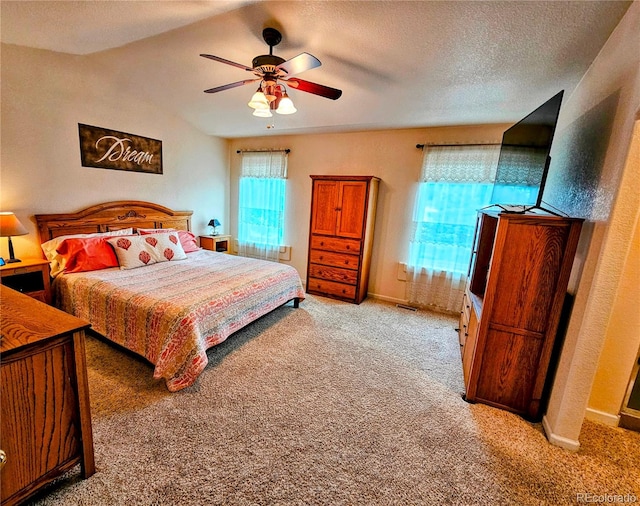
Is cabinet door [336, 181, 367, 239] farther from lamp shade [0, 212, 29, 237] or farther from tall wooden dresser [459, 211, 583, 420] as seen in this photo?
lamp shade [0, 212, 29, 237]

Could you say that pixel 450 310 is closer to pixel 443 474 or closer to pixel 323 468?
pixel 443 474

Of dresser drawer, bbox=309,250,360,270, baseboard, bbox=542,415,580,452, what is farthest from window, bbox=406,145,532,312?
baseboard, bbox=542,415,580,452

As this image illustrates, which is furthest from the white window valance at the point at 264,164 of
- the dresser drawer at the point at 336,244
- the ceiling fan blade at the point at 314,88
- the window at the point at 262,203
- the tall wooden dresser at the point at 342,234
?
the ceiling fan blade at the point at 314,88

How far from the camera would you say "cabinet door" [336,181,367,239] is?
3741mm

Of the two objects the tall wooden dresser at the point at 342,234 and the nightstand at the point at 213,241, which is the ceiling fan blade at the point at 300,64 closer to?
the tall wooden dresser at the point at 342,234

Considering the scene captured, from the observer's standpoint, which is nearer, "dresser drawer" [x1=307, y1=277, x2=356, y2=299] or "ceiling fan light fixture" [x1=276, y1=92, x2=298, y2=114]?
"ceiling fan light fixture" [x1=276, y1=92, x2=298, y2=114]

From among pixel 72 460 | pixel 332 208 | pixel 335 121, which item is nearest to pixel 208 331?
pixel 72 460

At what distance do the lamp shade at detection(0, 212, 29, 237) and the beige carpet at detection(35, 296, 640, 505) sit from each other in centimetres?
121

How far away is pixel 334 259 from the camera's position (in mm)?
4031

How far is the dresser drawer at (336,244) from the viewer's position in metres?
3.88

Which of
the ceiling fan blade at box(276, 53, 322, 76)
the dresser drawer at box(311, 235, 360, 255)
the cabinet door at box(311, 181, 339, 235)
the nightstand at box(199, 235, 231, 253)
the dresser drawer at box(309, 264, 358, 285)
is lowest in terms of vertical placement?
the dresser drawer at box(309, 264, 358, 285)

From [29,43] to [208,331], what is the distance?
3093mm

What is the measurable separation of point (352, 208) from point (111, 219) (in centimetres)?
302

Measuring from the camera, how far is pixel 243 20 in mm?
2160
